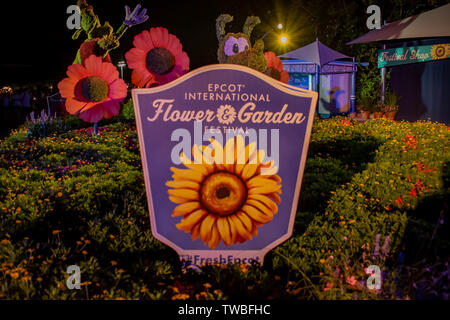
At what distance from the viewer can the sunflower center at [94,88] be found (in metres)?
2.97

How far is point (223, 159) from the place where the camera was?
2.98m

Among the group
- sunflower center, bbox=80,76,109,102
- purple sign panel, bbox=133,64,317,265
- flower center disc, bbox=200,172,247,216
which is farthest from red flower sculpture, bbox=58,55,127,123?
flower center disc, bbox=200,172,247,216

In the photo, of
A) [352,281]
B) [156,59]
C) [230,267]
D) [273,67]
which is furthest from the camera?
[273,67]

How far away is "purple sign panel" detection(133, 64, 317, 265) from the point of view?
2.88 m

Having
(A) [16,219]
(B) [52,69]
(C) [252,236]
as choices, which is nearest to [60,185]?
(A) [16,219]

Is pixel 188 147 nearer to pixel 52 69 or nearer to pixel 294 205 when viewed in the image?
pixel 294 205

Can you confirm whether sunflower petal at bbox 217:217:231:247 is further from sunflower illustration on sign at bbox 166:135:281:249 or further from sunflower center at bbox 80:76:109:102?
sunflower center at bbox 80:76:109:102

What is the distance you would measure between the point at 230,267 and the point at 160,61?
1672 mm

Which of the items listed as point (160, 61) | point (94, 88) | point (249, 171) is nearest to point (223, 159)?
point (249, 171)

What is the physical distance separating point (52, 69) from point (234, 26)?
11.1m

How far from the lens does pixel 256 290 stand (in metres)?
2.71

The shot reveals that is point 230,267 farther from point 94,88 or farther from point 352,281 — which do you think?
point 94,88

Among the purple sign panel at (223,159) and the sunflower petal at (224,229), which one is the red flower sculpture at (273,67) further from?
the sunflower petal at (224,229)

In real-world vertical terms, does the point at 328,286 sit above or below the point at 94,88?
below
